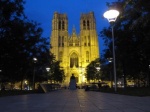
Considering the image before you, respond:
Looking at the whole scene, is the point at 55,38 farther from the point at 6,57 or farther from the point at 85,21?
the point at 6,57

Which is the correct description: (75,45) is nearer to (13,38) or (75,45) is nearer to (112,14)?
(13,38)

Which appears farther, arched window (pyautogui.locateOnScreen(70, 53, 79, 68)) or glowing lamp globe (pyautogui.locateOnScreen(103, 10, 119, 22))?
arched window (pyautogui.locateOnScreen(70, 53, 79, 68))

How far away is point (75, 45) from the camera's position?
130875mm

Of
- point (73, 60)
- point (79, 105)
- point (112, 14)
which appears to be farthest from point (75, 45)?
point (79, 105)

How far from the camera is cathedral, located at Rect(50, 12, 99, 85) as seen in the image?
12412 cm

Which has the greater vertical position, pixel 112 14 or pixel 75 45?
pixel 75 45

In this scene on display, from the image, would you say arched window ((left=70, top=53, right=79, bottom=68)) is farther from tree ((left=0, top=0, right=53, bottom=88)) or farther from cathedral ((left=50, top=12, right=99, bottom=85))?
tree ((left=0, top=0, right=53, bottom=88))

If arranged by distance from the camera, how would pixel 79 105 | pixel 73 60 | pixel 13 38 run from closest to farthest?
pixel 79 105, pixel 13 38, pixel 73 60

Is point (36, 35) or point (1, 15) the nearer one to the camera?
point (1, 15)

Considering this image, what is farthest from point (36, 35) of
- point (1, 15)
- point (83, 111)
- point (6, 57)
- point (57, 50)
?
point (57, 50)

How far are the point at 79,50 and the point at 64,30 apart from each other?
43.5ft

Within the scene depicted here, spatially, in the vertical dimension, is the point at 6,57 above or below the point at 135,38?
below

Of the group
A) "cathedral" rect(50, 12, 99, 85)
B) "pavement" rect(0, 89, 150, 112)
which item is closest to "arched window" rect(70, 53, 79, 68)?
"cathedral" rect(50, 12, 99, 85)

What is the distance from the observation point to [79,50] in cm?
12825
